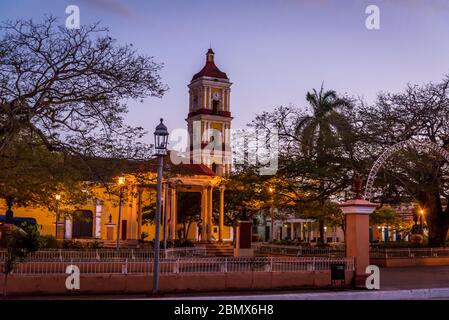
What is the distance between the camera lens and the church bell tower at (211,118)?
70.9 meters

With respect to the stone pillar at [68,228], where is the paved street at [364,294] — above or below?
below

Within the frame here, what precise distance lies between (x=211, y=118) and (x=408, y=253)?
42.1m

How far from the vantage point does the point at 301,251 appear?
33.7 meters

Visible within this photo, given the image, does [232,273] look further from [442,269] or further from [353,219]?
[442,269]

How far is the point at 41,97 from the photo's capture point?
67.1 feet

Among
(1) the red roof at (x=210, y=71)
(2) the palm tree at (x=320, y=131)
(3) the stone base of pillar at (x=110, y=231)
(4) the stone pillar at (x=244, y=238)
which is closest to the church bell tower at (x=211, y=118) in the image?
(1) the red roof at (x=210, y=71)

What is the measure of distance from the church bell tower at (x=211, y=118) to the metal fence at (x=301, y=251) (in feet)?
97.2

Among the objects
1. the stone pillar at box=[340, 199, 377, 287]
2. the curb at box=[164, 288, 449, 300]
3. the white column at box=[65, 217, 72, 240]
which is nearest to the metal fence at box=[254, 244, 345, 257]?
the stone pillar at box=[340, 199, 377, 287]

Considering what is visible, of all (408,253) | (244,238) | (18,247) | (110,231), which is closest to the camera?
(18,247)

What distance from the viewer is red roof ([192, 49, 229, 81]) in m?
71.5

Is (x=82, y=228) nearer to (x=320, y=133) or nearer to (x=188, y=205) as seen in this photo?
(x=188, y=205)

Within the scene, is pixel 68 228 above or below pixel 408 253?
above

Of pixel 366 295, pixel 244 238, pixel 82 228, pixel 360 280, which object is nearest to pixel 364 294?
pixel 366 295

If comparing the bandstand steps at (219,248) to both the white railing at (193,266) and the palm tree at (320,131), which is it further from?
the white railing at (193,266)
